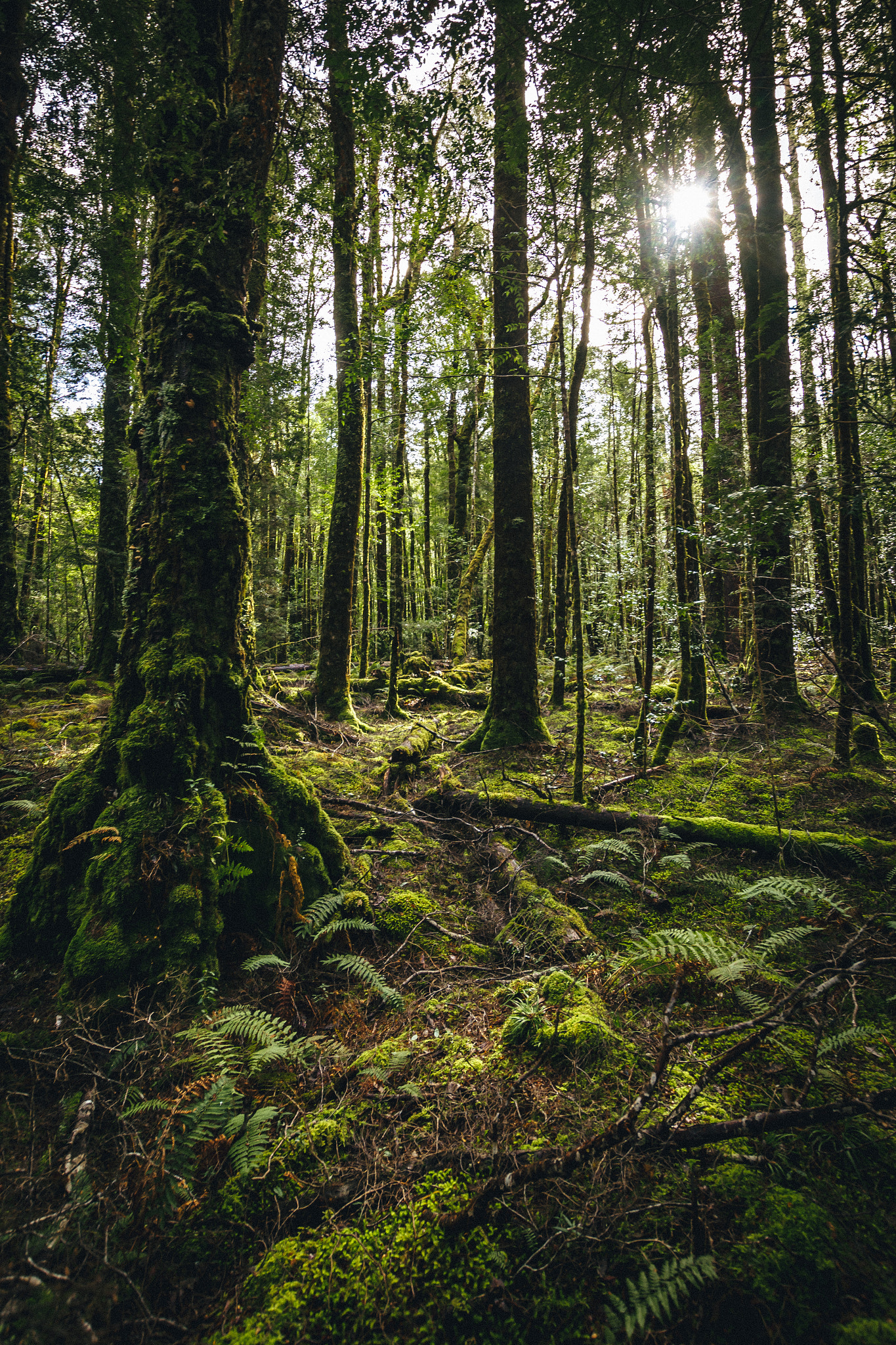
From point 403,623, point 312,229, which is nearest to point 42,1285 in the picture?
point 312,229

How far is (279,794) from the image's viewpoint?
3939 millimetres

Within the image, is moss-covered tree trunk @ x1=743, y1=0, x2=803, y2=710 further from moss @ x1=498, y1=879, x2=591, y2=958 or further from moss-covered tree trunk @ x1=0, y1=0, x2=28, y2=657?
moss-covered tree trunk @ x1=0, y1=0, x2=28, y2=657

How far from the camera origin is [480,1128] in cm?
217

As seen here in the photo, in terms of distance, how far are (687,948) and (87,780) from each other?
391 centimetres

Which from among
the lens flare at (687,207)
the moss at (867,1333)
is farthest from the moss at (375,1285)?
the lens flare at (687,207)

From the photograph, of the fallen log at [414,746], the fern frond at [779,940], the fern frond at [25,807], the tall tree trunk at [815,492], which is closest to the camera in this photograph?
the fern frond at [779,940]

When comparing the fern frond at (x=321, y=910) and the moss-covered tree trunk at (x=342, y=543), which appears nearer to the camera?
the fern frond at (x=321, y=910)

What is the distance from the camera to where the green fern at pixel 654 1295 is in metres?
1.46

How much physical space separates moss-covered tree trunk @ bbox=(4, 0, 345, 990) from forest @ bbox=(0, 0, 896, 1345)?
3cm

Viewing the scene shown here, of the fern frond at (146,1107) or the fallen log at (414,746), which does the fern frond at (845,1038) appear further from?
the fallen log at (414,746)

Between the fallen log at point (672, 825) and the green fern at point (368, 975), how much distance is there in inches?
101

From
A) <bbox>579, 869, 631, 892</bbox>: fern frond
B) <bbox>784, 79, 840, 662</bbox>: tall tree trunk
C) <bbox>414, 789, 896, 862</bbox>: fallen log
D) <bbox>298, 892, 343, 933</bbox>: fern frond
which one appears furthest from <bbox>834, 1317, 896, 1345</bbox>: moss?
<bbox>784, 79, 840, 662</bbox>: tall tree trunk

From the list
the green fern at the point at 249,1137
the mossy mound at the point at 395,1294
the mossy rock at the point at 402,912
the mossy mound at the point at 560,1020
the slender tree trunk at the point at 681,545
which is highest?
the slender tree trunk at the point at 681,545

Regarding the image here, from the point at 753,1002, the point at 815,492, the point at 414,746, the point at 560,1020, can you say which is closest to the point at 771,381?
the point at 815,492
